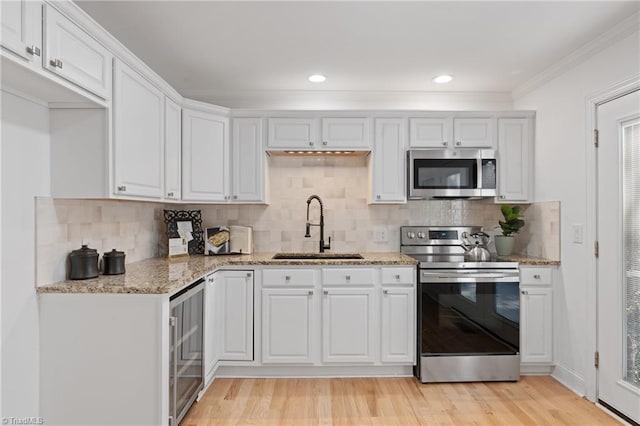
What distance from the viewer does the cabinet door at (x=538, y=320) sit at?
2990 mm

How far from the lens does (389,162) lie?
3.31 m

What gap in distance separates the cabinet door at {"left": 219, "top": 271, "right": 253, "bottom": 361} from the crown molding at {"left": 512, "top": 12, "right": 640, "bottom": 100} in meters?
2.86

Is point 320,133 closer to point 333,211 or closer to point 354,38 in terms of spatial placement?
point 333,211

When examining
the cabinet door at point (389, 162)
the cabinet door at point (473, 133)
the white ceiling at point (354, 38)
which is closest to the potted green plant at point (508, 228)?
the cabinet door at point (473, 133)

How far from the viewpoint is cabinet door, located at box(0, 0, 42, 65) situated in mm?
1386

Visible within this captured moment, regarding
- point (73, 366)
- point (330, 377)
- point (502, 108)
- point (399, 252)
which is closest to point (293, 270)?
point (330, 377)

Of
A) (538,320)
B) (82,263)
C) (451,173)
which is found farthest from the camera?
(451,173)

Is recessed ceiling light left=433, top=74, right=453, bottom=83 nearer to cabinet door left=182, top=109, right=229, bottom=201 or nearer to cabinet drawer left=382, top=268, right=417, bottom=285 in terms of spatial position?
cabinet drawer left=382, top=268, right=417, bottom=285

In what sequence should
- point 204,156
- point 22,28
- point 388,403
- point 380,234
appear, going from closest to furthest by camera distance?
point 22,28, point 388,403, point 204,156, point 380,234

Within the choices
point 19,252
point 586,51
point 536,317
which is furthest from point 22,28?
point 536,317

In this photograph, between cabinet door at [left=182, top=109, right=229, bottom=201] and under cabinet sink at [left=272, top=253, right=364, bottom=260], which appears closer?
cabinet door at [left=182, top=109, right=229, bottom=201]

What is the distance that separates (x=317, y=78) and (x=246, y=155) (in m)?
0.90

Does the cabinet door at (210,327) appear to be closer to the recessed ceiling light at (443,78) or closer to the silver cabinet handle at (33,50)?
the silver cabinet handle at (33,50)

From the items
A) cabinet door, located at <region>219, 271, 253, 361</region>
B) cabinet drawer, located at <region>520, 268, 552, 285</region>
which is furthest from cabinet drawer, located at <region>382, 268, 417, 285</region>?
cabinet door, located at <region>219, 271, 253, 361</region>
